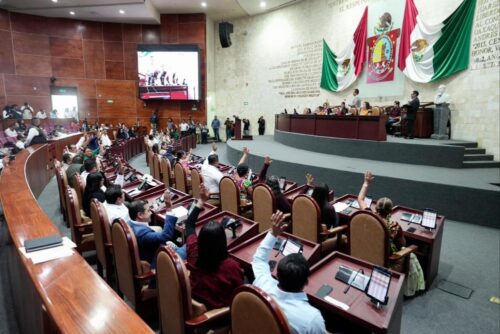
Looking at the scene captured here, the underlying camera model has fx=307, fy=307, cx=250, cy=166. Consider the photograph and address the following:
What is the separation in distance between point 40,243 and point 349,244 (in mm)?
2261

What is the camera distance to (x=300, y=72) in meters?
13.2

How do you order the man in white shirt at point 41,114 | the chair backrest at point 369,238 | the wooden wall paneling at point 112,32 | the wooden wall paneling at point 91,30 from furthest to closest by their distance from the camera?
the wooden wall paneling at point 112,32, the wooden wall paneling at point 91,30, the man in white shirt at point 41,114, the chair backrest at point 369,238

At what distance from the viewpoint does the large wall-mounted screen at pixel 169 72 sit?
585 inches

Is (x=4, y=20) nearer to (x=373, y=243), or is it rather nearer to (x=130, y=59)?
(x=130, y=59)

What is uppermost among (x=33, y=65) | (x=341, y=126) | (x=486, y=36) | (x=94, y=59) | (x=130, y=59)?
(x=130, y=59)

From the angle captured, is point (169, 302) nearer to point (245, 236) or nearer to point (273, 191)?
point (245, 236)

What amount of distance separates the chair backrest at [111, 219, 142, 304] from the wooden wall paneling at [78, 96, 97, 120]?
14.5 m

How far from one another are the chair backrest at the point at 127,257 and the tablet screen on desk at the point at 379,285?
4.82 feet

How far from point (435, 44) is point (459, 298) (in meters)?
7.55

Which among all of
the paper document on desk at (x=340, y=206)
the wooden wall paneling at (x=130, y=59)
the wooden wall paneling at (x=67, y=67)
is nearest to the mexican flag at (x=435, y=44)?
the paper document on desk at (x=340, y=206)

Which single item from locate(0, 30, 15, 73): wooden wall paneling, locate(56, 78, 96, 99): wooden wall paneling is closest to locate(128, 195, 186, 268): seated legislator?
locate(0, 30, 15, 73): wooden wall paneling

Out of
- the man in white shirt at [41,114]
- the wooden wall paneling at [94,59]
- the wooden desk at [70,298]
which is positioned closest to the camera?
the wooden desk at [70,298]

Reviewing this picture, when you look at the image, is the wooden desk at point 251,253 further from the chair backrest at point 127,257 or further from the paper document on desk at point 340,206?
the paper document on desk at point 340,206

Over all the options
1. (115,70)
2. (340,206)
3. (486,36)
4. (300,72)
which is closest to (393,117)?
(486,36)
